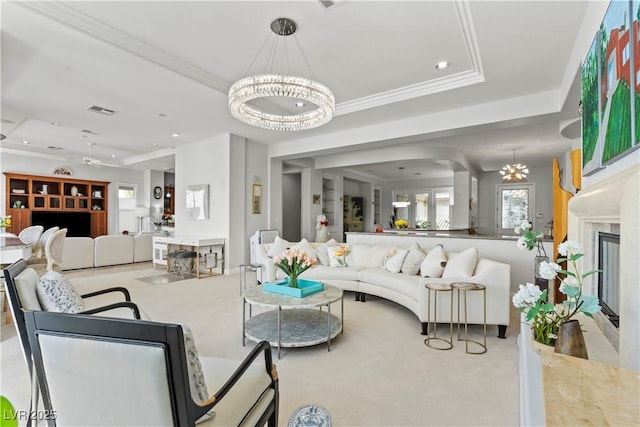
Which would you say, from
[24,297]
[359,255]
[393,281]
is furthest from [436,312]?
[24,297]

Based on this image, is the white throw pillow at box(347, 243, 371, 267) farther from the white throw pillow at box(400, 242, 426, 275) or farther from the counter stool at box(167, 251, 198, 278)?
the counter stool at box(167, 251, 198, 278)

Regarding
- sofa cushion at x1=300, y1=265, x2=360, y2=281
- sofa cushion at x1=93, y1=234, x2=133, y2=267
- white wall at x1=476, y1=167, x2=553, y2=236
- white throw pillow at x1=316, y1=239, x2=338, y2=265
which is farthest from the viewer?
white wall at x1=476, y1=167, x2=553, y2=236

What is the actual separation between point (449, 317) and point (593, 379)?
2.35m

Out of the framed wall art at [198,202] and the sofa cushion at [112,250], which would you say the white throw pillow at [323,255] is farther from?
the sofa cushion at [112,250]

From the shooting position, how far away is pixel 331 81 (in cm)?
406

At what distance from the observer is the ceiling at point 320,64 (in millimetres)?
2666

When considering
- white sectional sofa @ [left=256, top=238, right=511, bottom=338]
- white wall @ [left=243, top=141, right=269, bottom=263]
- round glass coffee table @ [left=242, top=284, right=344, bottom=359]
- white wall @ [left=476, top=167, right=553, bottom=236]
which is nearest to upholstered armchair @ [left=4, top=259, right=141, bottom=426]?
round glass coffee table @ [left=242, top=284, right=344, bottom=359]

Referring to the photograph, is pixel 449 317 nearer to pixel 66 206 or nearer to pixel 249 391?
pixel 249 391

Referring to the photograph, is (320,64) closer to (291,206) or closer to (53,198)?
(291,206)

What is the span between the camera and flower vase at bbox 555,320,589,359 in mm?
1371

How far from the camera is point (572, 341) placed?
138 cm

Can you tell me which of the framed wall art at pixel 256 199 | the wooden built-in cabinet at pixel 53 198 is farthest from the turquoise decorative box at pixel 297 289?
the wooden built-in cabinet at pixel 53 198

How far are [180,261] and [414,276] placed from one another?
486 centimetres

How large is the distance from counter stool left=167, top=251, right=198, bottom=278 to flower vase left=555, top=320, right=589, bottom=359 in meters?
6.13
